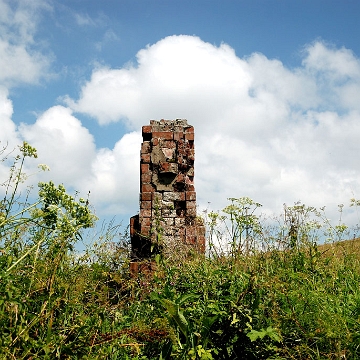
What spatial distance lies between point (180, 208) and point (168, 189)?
37 cm

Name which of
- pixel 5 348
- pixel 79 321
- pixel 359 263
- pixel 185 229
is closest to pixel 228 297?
pixel 79 321

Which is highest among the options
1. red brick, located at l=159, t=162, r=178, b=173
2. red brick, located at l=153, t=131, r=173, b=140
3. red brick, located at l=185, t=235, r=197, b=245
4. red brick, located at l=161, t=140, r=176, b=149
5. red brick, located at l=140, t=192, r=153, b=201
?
red brick, located at l=153, t=131, r=173, b=140

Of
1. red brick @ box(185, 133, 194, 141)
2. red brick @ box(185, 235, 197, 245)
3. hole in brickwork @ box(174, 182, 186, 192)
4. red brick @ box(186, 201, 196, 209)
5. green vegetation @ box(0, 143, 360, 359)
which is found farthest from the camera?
red brick @ box(185, 133, 194, 141)

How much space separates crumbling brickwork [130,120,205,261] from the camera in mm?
7375

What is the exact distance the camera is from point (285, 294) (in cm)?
375

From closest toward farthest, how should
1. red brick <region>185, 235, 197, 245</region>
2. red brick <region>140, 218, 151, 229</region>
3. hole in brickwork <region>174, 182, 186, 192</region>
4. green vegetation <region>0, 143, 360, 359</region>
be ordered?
1. green vegetation <region>0, 143, 360, 359</region>
2. red brick <region>185, 235, 197, 245</region>
3. red brick <region>140, 218, 151, 229</region>
4. hole in brickwork <region>174, 182, 186, 192</region>

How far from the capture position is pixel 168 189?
297 inches

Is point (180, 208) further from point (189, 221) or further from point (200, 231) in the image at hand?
point (200, 231)

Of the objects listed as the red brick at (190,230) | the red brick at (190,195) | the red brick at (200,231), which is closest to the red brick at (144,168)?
the red brick at (190,195)

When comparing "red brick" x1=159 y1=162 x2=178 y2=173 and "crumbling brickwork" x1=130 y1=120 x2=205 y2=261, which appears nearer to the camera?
"crumbling brickwork" x1=130 y1=120 x2=205 y2=261

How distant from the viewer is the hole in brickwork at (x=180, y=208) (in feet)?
24.7

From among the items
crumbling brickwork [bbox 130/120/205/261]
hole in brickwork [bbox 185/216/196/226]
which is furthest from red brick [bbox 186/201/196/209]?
hole in brickwork [bbox 185/216/196/226]

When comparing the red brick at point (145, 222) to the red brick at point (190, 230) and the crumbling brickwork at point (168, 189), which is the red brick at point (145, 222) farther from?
the red brick at point (190, 230)

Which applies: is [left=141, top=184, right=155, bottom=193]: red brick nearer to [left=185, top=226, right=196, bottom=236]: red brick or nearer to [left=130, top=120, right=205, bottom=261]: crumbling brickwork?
[left=130, top=120, right=205, bottom=261]: crumbling brickwork
